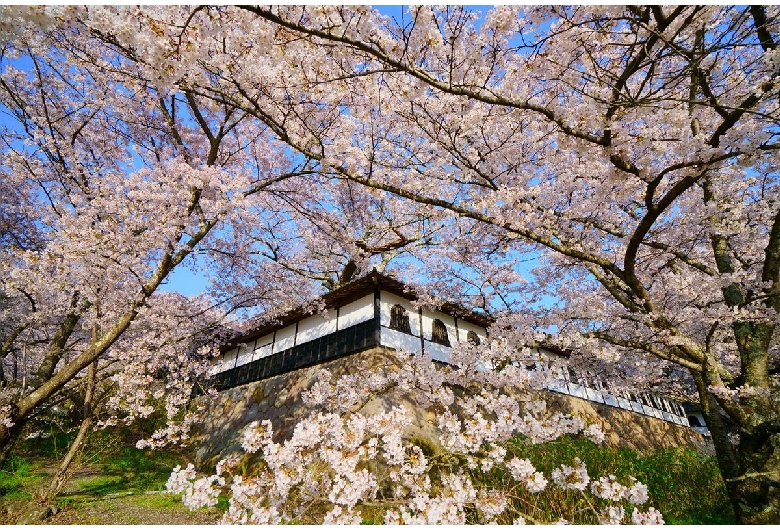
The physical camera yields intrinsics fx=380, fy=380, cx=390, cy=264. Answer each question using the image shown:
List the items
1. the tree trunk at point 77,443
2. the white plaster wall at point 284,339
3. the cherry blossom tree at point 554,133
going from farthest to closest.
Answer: the white plaster wall at point 284,339 < the tree trunk at point 77,443 < the cherry blossom tree at point 554,133

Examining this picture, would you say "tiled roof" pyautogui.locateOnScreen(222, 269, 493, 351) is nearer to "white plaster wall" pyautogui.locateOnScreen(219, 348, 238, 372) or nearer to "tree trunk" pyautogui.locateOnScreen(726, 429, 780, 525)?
"white plaster wall" pyautogui.locateOnScreen(219, 348, 238, 372)

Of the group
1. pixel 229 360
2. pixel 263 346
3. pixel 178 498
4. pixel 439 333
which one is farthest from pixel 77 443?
pixel 439 333

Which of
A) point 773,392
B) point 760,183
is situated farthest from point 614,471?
point 760,183

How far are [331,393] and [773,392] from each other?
21.7 feet

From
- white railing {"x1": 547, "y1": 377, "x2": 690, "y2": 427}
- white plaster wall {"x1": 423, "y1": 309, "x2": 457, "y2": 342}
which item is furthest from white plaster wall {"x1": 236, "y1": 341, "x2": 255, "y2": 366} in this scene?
white railing {"x1": 547, "y1": 377, "x2": 690, "y2": 427}

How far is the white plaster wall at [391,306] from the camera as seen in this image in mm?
12039

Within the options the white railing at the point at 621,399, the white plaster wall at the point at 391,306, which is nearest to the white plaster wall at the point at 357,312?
the white plaster wall at the point at 391,306

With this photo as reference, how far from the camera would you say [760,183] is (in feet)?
26.6

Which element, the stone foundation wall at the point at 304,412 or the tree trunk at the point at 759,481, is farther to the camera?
the stone foundation wall at the point at 304,412

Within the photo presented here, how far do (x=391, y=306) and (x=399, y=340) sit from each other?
1163 mm

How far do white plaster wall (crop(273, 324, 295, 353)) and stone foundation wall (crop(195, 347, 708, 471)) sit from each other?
1130 millimetres

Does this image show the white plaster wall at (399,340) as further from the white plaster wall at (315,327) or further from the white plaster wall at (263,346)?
the white plaster wall at (263,346)

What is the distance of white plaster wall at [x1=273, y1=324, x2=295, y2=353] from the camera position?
1410 cm

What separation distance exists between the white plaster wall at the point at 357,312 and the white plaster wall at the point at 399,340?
2.48 ft
